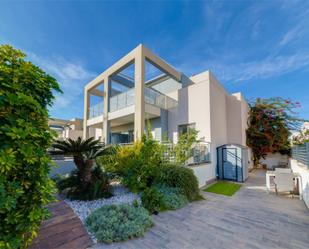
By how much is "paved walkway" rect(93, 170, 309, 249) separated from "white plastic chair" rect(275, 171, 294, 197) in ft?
1.52

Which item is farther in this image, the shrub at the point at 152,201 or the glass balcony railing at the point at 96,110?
the glass balcony railing at the point at 96,110

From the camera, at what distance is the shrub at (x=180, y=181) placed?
19.5ft

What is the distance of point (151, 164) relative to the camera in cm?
615

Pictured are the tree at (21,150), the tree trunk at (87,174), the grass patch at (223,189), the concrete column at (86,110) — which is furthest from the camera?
the concrete column at (86,110)

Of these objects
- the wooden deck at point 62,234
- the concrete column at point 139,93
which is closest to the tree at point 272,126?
the concrete column at point 139,93

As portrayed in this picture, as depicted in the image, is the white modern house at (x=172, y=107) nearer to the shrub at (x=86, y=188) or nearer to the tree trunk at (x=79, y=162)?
the shrub at (x=86, y=188)

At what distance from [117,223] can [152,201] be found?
5.39ft

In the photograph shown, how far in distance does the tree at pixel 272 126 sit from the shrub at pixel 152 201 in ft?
41.1

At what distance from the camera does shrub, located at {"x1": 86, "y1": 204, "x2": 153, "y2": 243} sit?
331 centimetres

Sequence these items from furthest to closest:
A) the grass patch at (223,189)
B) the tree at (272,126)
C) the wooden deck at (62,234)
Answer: the tree at (272,126) → the grass patch at (223,189) → the wooden deck at (62,234)

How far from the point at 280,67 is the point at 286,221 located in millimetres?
9633

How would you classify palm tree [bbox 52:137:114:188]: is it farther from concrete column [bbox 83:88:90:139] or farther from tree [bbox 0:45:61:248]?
concrete column [bbox 83:88:90:139]

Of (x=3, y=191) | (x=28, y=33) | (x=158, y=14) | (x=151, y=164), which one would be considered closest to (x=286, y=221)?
(x=151, y=164)

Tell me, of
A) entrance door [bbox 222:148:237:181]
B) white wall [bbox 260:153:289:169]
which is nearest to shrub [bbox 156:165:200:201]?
entrance door [bbox 222:148:237:181]
